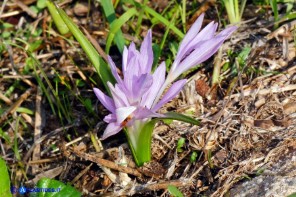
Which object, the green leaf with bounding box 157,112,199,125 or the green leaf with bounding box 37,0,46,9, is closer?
the green leaf with bounding box 157,112,199,125

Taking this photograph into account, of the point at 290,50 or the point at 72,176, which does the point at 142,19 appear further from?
the point at 72,176

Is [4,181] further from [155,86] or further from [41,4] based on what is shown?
[41,4]

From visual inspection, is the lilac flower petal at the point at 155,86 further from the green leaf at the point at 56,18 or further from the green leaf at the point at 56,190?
the green leaf at the point at 56,18

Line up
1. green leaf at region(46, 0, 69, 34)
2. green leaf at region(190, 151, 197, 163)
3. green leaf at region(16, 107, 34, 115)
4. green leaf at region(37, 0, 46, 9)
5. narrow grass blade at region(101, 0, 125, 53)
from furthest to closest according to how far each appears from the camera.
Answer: green leaf at region(37, 0, 46, 9) < green leaf at region(46, 0, 69, 34) < green leaf at region(16, 107, 34, 115) < narrow grass blade at region(101, 0, 125, 53) < green leaf at region(190, 151, 197, 163)

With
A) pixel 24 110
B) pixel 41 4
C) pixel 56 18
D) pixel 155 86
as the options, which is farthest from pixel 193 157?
pixel 41 4

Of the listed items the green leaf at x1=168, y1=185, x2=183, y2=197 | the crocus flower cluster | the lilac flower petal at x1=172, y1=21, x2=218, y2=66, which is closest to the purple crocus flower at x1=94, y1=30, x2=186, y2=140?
the crocus flower cluster

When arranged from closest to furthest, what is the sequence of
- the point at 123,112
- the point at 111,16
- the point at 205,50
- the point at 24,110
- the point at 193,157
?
1. the point at 123,112
2. the point at 205,50
3. the point at 193,157
4. the point at 111,16
5. the point at 24,110

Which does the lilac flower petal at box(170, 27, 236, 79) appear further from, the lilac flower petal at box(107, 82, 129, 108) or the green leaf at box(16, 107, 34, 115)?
the green leaf at box(16, 107, 34, 115)

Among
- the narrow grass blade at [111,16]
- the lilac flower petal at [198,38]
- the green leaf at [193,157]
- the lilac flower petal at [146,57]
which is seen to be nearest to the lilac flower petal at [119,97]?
the lilac flower petal at [146,57]
